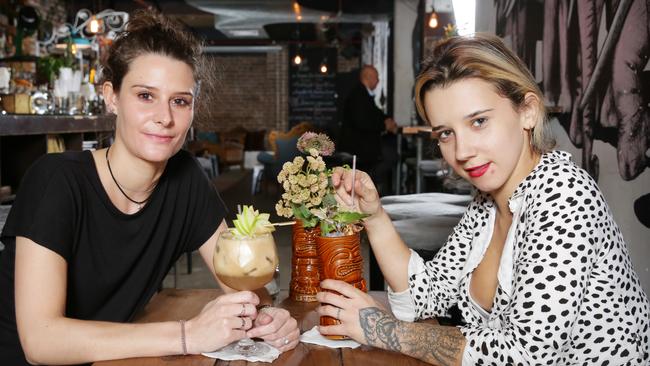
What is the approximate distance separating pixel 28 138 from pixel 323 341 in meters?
3.59

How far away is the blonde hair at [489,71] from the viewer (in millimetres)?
1408

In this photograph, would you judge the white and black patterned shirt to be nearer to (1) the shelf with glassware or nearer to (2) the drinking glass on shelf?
(2) the drinking glass on shelf

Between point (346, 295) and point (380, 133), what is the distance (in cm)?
716

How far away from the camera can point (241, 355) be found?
1.31m

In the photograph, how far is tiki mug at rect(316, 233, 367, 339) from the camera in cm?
140

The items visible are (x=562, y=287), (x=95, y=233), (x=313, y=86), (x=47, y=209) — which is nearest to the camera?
(x=562, y=287)

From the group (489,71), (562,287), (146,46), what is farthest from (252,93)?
(562,287)

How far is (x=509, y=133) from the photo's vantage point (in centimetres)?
141

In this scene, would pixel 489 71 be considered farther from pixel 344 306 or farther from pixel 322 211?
pixel 344 306

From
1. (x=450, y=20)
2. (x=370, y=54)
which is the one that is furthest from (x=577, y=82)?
(x=370, y=54)

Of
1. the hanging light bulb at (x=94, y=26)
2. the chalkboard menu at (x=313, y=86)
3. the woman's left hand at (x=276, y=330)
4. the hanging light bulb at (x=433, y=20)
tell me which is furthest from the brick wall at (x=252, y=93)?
the woman's left hand at (x=276, y=330)

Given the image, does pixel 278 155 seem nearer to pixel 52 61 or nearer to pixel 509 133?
pixel 52 61

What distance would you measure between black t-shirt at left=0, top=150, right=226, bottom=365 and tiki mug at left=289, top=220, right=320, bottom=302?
286 millimetres

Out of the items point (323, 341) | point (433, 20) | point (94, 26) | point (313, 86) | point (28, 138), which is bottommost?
point (323, 341)
